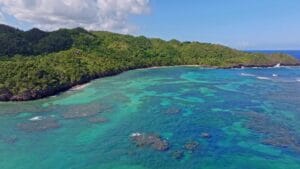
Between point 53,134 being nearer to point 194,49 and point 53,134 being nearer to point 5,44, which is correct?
point 5,44

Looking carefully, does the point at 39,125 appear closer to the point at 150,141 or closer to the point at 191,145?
the point at 150,141

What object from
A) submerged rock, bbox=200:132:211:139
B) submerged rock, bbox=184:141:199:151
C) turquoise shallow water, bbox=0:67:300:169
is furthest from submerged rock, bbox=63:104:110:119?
submerged rock, bbox=184:141:199:151

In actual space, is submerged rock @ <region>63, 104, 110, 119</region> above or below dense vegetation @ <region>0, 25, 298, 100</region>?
below

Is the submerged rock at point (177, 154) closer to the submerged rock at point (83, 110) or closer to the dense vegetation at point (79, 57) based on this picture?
the submerged rock at point (83, 110)

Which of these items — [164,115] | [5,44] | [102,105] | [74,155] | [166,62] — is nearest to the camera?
[74,155]

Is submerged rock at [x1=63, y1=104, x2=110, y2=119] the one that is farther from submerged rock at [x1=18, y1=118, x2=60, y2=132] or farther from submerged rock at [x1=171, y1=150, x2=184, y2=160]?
submerged rock at [x1=171, y1=150, x2=184, y2=160]

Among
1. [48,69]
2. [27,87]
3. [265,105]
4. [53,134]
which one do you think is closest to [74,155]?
[53,134]
